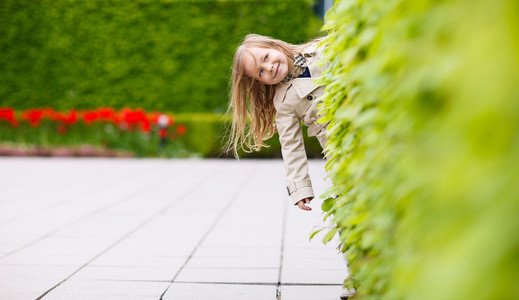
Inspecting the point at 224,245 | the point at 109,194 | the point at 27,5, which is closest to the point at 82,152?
the point at 27,5

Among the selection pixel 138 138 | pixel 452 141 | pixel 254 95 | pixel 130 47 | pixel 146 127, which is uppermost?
pixel 452 141

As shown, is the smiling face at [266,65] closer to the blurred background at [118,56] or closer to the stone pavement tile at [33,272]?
the stone pavement tile at [33,272]

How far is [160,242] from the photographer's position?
423 cm

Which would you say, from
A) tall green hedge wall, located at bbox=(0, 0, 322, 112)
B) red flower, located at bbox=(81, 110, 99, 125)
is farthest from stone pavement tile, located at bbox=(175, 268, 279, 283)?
tall green hedge wall, located at bbox=(0, 0, 322, 112)

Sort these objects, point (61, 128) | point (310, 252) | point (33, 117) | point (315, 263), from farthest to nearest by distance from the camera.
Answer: point (61, 128) → point (33, 117) → point (310, 252) → point (315, 263)

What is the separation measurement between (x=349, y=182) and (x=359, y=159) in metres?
0.34

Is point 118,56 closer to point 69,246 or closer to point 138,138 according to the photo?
point 138,138

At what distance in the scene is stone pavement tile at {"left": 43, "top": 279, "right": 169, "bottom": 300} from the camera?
9.89ft

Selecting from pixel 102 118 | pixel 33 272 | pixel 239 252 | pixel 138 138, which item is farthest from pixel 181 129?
pixel 33 272

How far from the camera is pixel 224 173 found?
8555 millimetres

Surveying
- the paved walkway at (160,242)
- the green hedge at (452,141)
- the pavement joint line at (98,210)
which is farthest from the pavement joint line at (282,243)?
the green hedge at (452,141)

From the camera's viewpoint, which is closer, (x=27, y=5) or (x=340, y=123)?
(x=340, y=123)

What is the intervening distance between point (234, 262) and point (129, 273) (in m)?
0.66

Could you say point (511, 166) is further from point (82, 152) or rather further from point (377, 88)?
point (82, 152)
